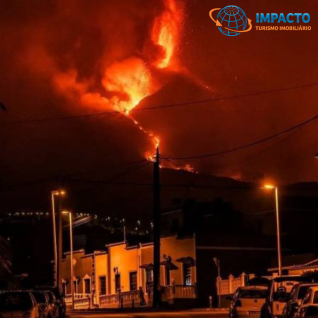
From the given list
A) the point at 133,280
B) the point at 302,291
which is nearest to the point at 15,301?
the point at 302,291

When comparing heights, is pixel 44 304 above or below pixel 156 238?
below

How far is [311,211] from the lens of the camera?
67625 mm

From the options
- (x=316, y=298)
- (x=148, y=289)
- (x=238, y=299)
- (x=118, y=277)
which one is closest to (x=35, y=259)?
(x=118, y=277)

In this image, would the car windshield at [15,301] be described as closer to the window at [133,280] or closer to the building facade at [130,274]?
the building facade at [130,274]

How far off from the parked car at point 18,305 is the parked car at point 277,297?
23.6 ft

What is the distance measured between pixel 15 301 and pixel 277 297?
824 cm

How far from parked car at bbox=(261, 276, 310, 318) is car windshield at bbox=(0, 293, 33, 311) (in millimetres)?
7396

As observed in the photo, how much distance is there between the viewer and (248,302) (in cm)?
2953

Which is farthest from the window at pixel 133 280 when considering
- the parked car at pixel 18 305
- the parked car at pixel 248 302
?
the parked car at pixel 18 305

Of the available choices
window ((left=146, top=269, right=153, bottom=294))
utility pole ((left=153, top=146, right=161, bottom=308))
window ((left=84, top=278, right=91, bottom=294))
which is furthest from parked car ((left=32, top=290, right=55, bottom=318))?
window ((left=84, top=278, right=91, bottom=294))

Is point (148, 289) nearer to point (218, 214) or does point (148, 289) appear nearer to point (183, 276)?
point (183, 276)

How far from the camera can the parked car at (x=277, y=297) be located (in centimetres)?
2517

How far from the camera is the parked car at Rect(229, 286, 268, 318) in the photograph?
2928cm

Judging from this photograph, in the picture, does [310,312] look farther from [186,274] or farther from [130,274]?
[130,274]
